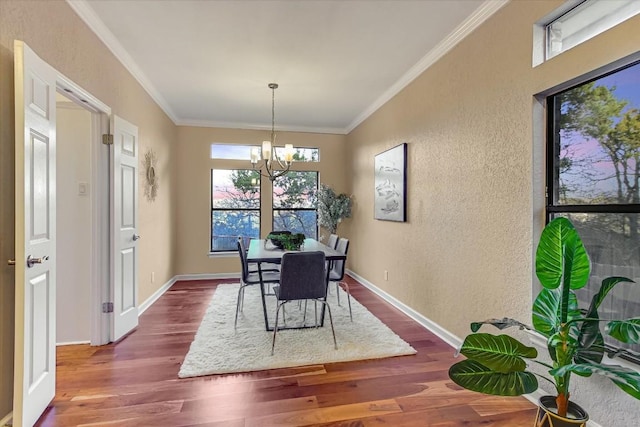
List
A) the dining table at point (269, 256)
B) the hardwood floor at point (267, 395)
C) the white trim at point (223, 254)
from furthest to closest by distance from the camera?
the white trim at point (223, 254) → the dining table at point (269, 256) → the hardwood floor at point (267, 395)

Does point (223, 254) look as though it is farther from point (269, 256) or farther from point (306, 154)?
point (269, 256)

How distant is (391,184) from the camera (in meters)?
3.96

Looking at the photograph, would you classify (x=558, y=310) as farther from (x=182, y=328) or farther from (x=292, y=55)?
(x=182, y=328)

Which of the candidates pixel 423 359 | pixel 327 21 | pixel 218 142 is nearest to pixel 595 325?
pixel 423 359

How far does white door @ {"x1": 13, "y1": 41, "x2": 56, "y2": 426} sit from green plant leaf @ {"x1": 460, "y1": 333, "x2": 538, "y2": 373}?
86.3 inches

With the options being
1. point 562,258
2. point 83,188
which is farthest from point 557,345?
point 83,188

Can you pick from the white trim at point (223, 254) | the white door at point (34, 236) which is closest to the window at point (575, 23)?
the white door at point (34, 236)

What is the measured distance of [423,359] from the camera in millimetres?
2553

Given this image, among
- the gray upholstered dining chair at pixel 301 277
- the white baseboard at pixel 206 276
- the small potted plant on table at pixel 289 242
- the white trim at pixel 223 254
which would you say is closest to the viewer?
the gray upholstered dining chair at pixel 301 277

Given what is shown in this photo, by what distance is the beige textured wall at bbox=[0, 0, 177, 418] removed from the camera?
5.48 feet

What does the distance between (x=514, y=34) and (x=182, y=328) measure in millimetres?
3736

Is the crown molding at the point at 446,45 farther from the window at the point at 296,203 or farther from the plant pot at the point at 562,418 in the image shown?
the plant pot at the point at 562,418

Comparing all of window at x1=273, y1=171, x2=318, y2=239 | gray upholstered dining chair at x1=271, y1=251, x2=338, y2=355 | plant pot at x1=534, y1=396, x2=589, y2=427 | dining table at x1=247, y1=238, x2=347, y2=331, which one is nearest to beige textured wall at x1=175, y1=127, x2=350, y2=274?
window at x1=273, y1=171, x2=318, y2=239

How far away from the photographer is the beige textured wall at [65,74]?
1671 mm
